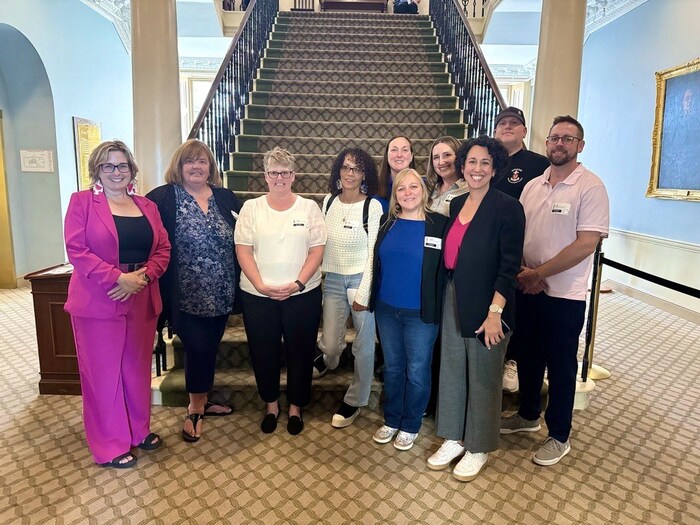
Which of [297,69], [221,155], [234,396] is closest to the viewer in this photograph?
[234,396]

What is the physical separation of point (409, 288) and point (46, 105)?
5998 mm

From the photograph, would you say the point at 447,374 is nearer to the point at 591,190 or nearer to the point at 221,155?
the point at 591,190

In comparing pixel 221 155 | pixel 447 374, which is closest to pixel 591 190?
pixel 447 374

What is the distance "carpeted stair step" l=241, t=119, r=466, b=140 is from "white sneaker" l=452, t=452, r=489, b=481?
3.86m

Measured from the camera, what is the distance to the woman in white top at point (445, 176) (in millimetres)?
2426

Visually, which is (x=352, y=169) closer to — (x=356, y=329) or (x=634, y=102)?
(x=356, y=329)

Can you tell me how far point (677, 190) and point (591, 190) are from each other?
4.20 m

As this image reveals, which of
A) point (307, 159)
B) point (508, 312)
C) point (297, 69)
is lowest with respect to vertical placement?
point (508, 312)

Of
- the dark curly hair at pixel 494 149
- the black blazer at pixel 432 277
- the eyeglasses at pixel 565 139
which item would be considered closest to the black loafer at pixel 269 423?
the black blazer at pixel 432 277

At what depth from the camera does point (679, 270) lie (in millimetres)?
5434

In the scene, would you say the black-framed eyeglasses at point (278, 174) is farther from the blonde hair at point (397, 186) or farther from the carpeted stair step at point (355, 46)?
the carpeted stair step at point (355, 46)

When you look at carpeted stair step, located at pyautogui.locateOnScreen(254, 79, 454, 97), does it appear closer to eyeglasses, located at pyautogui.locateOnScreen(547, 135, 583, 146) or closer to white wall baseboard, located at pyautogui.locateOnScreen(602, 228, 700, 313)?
white wall baseboard, located at pyautogui.locateOnScreen(602, 228, 700, 313)

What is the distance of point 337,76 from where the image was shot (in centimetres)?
657

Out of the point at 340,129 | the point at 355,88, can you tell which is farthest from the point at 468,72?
the point at 340,129
